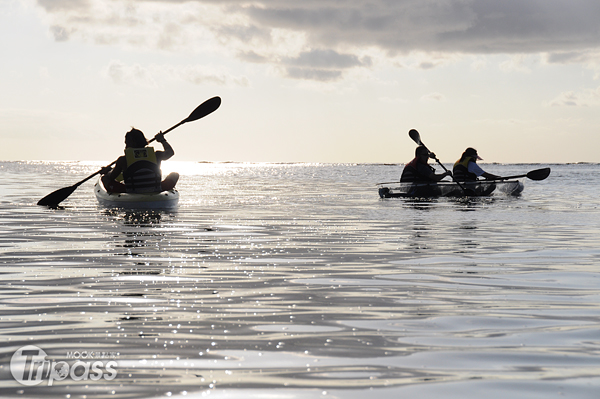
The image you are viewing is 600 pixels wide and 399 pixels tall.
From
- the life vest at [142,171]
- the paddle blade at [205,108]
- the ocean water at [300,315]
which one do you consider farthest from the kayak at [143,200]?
the ocean water at [300,315]

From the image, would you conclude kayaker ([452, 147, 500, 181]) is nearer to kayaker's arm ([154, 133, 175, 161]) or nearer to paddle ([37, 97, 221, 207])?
paddle ([37, 97, 221, 207])

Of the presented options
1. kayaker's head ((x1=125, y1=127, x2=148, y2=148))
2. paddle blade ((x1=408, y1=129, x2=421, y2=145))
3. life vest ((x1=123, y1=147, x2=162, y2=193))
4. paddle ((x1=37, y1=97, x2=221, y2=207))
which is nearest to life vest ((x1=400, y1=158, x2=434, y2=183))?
paddle blade ((x1=408, y1=129, x2=421, y2=145))

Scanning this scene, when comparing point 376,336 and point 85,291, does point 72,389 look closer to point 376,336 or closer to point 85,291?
point 376,336

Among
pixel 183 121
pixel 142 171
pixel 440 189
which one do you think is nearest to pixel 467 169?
pixel 440 189

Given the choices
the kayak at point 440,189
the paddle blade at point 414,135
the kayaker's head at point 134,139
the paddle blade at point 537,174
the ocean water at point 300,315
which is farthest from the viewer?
the paddle blade at point 414,135

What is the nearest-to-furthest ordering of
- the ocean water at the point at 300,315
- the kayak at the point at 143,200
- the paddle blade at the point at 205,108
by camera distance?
the ocean water at the point at 300,315 → the kayak at the point at 143,200 → the paddle blade at the point at 205,108

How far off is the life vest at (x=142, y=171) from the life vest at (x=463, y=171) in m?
9.83

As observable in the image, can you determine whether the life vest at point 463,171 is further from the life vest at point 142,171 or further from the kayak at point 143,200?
the life vest at point 142,171

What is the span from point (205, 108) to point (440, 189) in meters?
7.93

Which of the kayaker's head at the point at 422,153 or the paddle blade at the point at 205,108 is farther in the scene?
the kayaker's head at the point at 422,153

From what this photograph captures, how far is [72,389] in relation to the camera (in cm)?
316

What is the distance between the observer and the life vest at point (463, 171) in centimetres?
1970

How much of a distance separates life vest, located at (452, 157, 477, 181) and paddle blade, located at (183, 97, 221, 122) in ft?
26.4

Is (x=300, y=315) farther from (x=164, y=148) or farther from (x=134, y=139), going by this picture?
(x=164, y=148)
